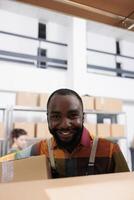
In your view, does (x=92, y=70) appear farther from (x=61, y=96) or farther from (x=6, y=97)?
(x=61, y=96)

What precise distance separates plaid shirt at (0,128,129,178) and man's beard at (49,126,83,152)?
0.5 inches

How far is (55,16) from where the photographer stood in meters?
4.33

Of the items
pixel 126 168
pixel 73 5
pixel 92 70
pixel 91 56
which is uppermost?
pixel 91 56

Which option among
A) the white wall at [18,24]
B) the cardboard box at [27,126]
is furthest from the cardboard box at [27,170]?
the white wall at [18,24]

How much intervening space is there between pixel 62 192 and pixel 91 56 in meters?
4.54

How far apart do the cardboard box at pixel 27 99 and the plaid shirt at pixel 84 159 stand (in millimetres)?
2445

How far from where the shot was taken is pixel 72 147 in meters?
0.79

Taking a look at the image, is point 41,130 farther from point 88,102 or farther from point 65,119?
point 65,119

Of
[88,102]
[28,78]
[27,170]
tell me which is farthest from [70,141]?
[28,78]

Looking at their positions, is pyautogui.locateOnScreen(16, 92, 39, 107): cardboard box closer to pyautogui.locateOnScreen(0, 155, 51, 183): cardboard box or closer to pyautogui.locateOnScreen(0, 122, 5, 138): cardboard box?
pyautogui.locateOnScreen(0, 122, 5, 138): cardboard box

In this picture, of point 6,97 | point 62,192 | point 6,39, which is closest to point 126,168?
point 62,192

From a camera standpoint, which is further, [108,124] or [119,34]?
[119,34]

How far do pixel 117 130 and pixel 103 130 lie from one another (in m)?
0.28

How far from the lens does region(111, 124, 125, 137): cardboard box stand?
369 cm
